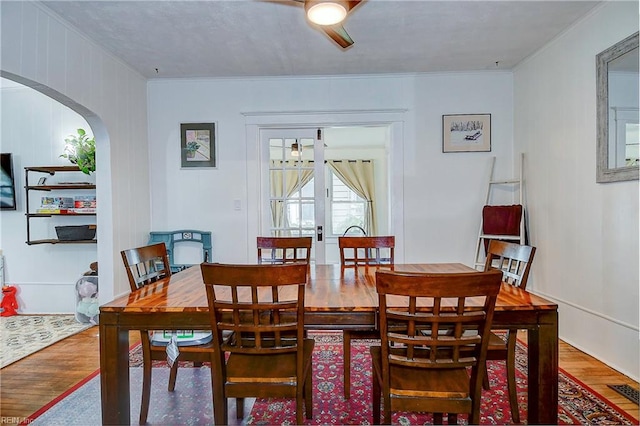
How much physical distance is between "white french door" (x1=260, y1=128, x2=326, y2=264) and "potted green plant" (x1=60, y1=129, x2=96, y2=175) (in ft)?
5.48

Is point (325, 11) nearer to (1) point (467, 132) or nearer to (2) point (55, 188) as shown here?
(1) point (467, 132)

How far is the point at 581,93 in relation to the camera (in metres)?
2.80

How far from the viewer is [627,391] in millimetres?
2176

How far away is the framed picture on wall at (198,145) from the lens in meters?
4.00

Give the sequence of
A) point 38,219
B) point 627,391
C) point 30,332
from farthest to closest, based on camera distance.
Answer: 1. point 38,219
2. point 30,332
3. point 627,391

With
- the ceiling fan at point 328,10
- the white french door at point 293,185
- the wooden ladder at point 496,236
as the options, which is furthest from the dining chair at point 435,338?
the white french door at point 293,185

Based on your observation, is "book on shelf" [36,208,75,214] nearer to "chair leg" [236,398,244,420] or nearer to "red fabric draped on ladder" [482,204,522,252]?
"chair leg" [236,398,244,420]

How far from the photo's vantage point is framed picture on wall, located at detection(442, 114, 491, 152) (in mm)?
3844

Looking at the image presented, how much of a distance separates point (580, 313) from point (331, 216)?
12.7 feet

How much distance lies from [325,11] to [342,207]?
4406mm

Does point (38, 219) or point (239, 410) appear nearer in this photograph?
point (239, 410)

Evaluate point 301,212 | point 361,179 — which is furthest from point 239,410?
point 361,179

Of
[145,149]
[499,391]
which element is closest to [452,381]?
[499,391]

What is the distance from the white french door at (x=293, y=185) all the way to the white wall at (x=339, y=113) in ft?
0.64
